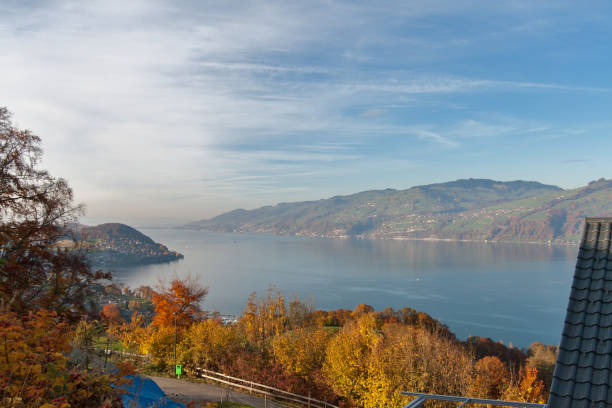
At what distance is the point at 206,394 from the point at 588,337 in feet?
50.0

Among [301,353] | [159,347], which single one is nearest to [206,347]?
[159,347]

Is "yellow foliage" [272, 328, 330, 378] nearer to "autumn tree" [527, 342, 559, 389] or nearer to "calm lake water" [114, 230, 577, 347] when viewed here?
"autumn tree" [527, 342, 559, 389]

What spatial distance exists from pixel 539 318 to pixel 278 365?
60.3 metres

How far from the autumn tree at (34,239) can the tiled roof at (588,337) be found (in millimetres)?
10364

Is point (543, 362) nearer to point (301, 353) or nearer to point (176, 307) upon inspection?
point (301, 353)

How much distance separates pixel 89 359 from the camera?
21.8 feet

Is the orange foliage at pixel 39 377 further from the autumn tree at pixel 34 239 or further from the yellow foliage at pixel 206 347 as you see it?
the yellow foliage at pixel 206 347

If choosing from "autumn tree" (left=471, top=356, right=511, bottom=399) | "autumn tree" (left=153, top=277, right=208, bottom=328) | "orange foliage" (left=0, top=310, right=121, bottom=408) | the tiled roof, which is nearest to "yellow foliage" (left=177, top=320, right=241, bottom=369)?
"autumn tree" (left=153, top=277, right=208, bottom=328)

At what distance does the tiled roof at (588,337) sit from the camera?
3807 millimetres

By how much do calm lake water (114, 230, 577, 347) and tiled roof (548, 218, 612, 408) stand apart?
55.8 metres

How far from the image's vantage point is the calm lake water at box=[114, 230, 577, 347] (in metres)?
62.9

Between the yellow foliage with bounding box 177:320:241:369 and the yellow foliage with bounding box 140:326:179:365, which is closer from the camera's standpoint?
the yellow foliage with bounding box 177:320:241:369

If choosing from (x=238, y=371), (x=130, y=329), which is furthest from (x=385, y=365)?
(x=130, y=329)

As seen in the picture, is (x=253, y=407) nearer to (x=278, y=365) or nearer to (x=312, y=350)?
(x=278, y=365)
